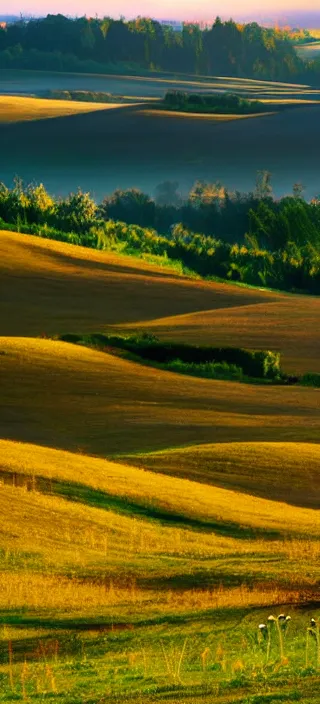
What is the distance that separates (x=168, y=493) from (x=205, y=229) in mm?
99150

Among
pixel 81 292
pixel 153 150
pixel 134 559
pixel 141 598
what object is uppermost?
pixel 141 598

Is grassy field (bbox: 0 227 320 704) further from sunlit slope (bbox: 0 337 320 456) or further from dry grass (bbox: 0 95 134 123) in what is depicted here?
dry grass (bbox: 0 95 134 123)

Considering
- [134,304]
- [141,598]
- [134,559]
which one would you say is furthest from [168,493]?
[134,304]

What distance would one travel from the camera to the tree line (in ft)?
261

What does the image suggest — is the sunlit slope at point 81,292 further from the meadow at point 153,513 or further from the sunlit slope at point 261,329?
the sunlit slope at point 261,329

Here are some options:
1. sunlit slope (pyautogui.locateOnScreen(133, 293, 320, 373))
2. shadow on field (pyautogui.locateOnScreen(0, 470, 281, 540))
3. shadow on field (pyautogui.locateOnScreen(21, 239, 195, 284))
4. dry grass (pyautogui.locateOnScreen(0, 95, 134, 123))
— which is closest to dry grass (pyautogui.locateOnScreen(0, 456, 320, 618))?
shadow on field (pyautogui.locateOnScreen(0, 470, 281, 540))

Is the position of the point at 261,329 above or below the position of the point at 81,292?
above

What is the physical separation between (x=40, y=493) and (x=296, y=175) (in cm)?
14160

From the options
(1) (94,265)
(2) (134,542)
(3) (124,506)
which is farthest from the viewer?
(1) (94,265)

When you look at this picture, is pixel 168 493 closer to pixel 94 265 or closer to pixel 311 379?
pixel 311 379

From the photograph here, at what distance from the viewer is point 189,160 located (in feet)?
513

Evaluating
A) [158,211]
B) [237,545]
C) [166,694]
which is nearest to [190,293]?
[237,545]

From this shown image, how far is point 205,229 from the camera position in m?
118

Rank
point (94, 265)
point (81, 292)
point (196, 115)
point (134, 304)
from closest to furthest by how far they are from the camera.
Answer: point (134, 304), point (81, 292), point (94, 265), point (196, 115)
